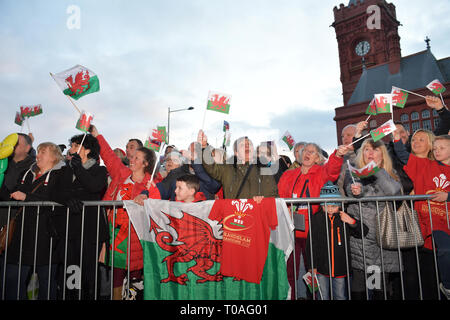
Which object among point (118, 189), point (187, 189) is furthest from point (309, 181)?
point (118, 189)

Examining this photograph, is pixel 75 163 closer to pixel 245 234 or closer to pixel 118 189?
pixel 118 189

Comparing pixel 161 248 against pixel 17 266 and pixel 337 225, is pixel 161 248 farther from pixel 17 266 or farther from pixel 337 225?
pixel 337 225

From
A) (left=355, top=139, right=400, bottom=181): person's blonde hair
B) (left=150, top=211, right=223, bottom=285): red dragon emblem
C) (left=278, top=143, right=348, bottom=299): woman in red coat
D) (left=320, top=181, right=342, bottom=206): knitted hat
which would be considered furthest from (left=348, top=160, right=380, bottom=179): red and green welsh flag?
(left=150, top=211, right=223, bottom=285): red dragon emblem

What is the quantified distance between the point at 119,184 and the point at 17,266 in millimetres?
1519

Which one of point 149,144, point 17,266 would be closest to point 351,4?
point 149,144

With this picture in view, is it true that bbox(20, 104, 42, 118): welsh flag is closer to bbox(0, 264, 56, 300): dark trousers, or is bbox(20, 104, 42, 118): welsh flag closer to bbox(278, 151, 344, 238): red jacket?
bbox(0, 264, 56, 300): dark trousers

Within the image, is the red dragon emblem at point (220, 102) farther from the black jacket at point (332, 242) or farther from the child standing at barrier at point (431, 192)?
the child standing at barrier at point (431, 192)

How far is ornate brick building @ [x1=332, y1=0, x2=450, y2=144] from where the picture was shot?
35.5 m

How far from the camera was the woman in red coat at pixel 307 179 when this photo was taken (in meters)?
4.25

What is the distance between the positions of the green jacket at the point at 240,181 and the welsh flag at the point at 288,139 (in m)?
3.19

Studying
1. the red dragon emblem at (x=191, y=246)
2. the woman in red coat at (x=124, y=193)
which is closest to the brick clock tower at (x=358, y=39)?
the woman in red coat at (x=124, y=193)

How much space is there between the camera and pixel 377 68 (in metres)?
41.2

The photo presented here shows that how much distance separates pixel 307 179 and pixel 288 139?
129 inches

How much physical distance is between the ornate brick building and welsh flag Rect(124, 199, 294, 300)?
29.0 meters
